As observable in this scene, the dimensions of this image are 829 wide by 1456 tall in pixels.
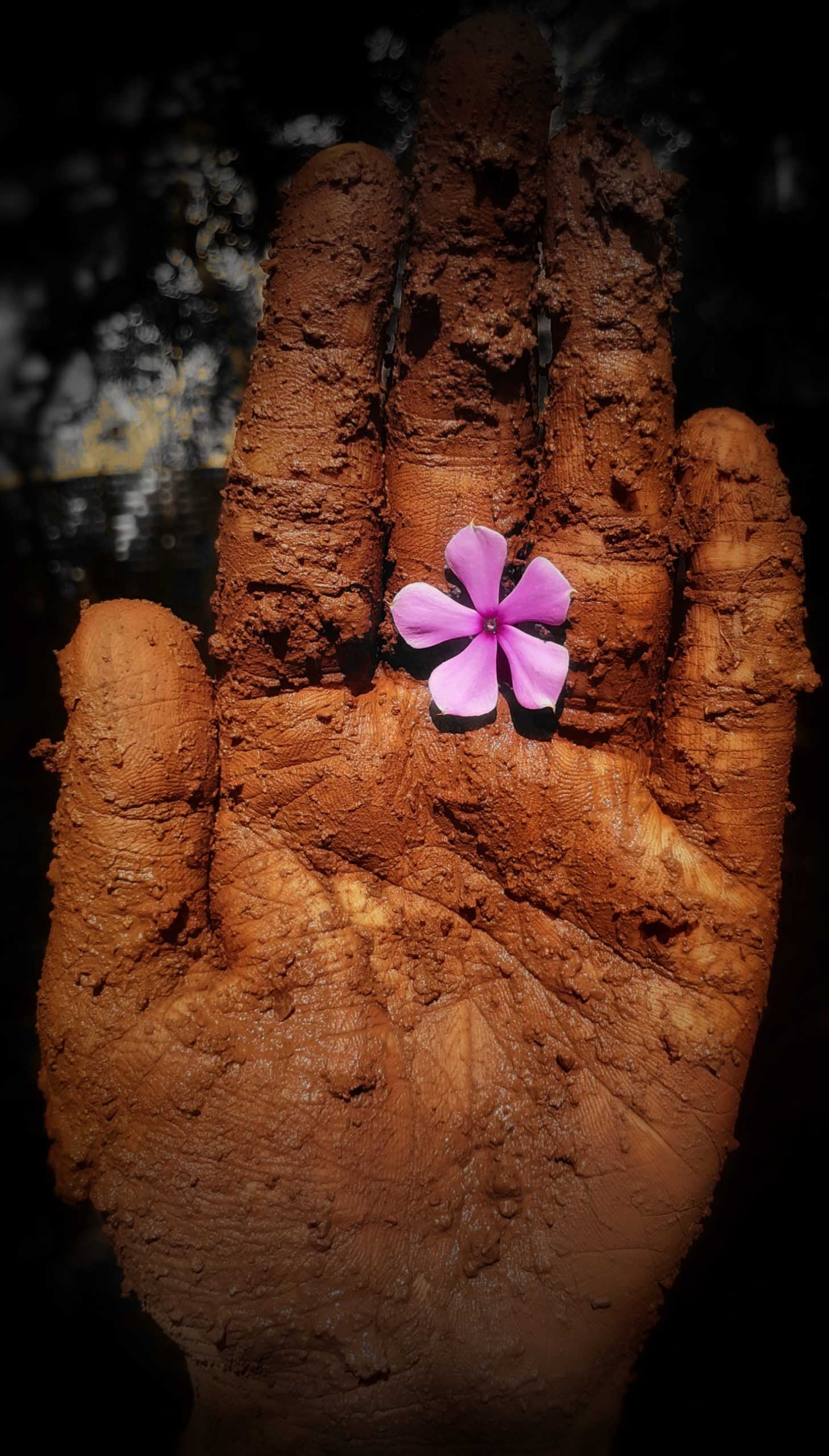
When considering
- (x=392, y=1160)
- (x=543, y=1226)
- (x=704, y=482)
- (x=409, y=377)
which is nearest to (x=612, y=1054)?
(x=543, y=1226)

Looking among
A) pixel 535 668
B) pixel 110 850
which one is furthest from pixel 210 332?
pixel 110 850

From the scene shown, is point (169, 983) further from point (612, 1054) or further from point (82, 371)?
point (82, 371)

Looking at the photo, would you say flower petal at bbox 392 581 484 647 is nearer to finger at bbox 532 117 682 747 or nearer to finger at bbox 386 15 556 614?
finger at bbox 386 15 556 614

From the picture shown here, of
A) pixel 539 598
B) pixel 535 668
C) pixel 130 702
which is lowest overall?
pixel 130 702

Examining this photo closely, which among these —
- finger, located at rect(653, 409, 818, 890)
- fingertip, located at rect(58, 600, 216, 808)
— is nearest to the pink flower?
finger, located at rect(653, 409, 818, 890)

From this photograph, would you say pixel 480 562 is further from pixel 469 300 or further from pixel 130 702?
pixel 130 702
